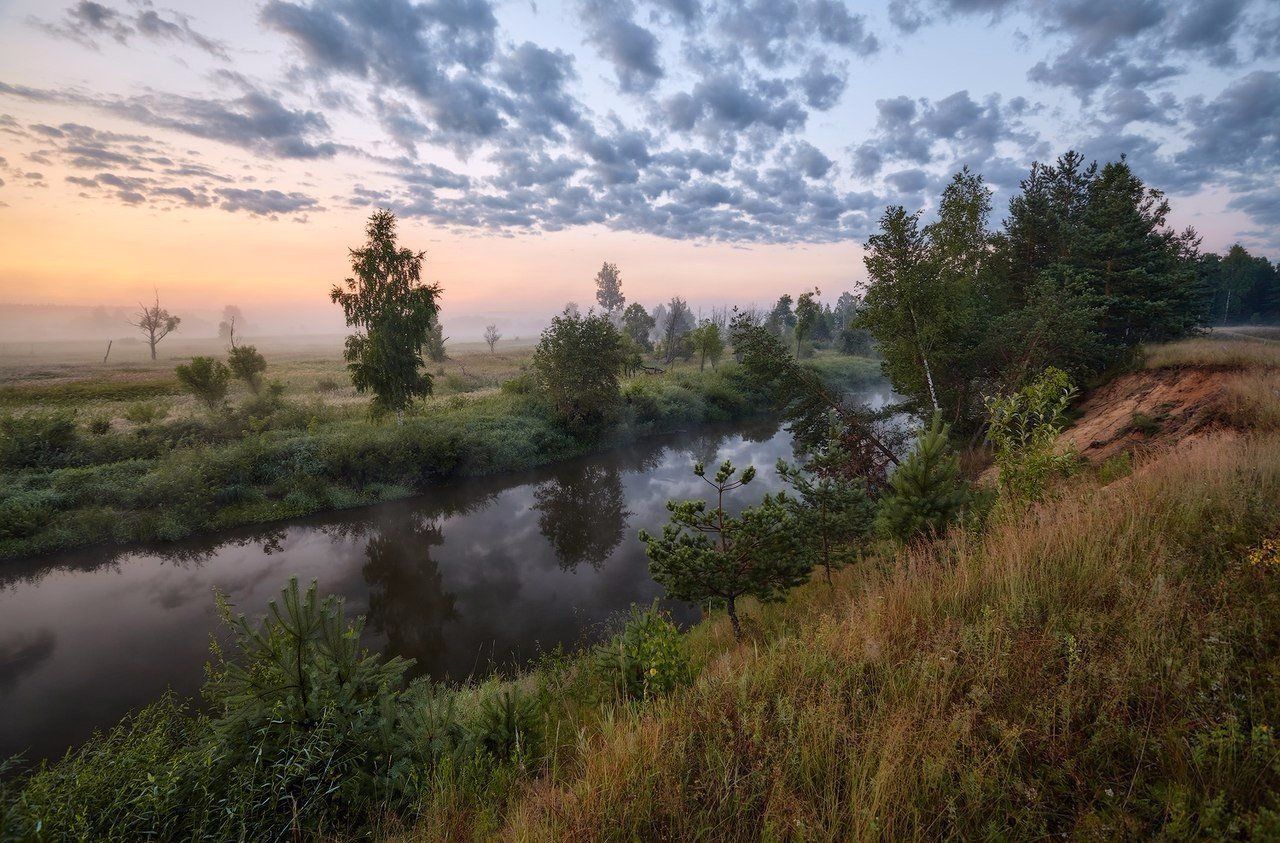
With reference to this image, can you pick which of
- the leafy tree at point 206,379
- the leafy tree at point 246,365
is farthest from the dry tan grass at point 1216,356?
the leafy tree at point 246,365

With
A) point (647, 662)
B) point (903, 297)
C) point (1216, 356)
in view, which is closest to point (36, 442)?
point (647, 662)

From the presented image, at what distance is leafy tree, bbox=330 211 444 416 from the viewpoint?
80.1ft

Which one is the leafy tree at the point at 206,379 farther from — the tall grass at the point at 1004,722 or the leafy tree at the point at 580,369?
the tall grass at the point at 1004,722

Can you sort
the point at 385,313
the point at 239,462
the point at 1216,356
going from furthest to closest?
1. the point at 385,313
2. the point at 239,462
3. the point at 1216,356

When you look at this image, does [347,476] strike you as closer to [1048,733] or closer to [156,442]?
[156,442]

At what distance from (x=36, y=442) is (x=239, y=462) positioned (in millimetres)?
8548

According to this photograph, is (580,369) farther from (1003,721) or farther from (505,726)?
(1003,721)

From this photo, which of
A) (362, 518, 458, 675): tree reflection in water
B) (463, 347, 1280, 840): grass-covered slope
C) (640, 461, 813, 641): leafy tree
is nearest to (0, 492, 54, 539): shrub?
(362, 518, 458, 675): tree reflection in water

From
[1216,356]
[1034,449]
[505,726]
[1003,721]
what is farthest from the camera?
[1216,356]

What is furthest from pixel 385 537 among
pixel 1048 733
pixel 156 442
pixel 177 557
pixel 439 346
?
pixel 439 346

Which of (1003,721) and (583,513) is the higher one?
(1003,721)

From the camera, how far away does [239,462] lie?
20219 mm

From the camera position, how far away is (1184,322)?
2306cm

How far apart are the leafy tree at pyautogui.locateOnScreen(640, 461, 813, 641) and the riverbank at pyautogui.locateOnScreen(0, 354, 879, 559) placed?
19180 mm
